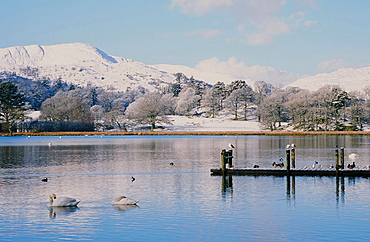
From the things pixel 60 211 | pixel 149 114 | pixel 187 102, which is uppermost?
pixel 187 102

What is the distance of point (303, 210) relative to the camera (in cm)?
2359

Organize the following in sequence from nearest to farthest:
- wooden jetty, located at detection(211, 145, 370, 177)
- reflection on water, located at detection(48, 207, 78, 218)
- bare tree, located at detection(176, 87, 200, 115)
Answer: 1. reflection on water, located at detection(48, 207, 78, 218)
2. wooden jetty, located at detection(211, 145, 370, 177)
3. bare tree, located at detection(176, 87, 200, 115)

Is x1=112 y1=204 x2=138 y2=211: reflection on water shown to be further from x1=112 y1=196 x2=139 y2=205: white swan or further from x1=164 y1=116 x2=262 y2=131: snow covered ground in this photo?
x1=164 y1=116 x2=262 y2=131: snow covered ground

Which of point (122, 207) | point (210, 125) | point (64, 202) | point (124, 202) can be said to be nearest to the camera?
point (122, 207)

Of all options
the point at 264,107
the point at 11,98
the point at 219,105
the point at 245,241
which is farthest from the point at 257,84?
the point at 245,241

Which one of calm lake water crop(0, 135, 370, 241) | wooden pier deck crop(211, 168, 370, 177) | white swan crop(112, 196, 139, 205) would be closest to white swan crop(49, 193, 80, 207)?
calm lake water crop(0, 135, 370, 241)

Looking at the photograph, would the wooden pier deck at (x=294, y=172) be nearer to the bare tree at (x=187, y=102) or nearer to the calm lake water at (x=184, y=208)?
the calm lake water at (x=184, y=208)

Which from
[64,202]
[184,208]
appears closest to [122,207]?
[64,202]

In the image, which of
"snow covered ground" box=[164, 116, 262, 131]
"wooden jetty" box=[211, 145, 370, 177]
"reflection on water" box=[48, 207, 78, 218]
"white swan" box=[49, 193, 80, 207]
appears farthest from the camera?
"snow covered ground" box=[164, 116, 262, 131]

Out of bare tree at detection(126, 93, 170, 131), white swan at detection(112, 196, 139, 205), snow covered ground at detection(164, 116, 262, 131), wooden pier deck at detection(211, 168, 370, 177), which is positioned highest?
bare tree at detection(126, 93, 170, 131)

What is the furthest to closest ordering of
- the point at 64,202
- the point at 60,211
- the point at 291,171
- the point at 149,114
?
the point at 149,114
the point at 291,171
the point at 64,202
the point at 60,211

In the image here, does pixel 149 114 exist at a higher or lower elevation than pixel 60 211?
higher

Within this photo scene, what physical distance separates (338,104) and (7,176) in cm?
9594

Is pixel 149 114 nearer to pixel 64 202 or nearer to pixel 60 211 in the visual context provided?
pixel 64 202
